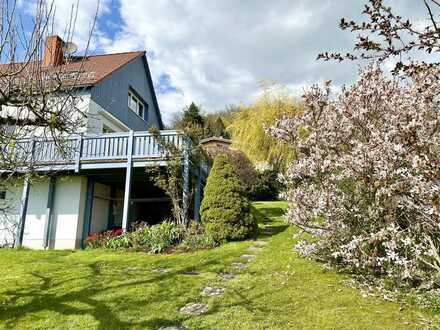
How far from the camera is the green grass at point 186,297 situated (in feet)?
17.6

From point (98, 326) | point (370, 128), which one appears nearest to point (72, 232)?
point (98, 326)

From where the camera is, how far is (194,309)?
5.92m

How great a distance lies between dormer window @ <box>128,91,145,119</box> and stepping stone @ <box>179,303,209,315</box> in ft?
48.5

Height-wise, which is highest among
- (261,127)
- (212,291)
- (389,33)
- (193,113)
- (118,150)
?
(193,113)

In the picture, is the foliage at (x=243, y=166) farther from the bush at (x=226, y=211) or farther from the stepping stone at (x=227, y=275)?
the stepping stone at (x=227, y=275)

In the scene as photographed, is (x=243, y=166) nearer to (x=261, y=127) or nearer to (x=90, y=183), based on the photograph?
(x=261, y=127)

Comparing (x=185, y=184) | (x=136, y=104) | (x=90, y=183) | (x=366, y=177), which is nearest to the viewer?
(x=366, y=177)

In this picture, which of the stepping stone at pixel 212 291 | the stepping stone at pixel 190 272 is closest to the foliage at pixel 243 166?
the stepping stone at pixel 190 272

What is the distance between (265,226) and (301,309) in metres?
8.20

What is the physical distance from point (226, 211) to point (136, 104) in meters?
11.9

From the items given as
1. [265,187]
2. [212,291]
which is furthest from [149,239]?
[265,187]

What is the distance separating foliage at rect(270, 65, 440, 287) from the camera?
560cm

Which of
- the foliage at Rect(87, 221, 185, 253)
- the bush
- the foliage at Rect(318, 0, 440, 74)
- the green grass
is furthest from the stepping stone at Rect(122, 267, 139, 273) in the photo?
the foliage at Rect(318, 0, 440, 74)

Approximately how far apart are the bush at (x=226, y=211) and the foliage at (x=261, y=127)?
9.35m
